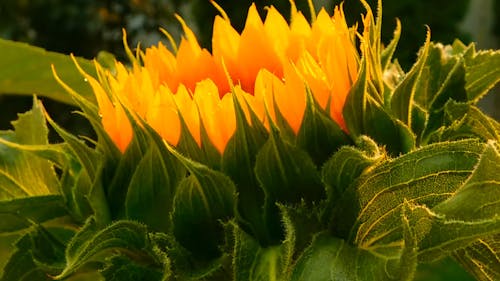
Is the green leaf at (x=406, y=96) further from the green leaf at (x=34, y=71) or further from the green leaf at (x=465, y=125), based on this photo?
the green leaf at (x=34, y=71)

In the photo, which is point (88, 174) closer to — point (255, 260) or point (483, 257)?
point (255, 260)

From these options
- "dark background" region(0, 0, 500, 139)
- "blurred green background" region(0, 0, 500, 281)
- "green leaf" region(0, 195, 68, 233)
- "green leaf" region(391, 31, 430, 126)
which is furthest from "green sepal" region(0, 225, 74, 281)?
"dark background" region(0, 0, 500, 139)

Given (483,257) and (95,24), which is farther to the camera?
(95,24)

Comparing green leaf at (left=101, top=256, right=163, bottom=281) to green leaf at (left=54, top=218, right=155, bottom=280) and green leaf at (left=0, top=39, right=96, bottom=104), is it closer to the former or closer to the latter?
green leaf at (left=54, top=218, right=155, bottom=280)

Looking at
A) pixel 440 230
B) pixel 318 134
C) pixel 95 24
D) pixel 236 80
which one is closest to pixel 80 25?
pixel 95 24

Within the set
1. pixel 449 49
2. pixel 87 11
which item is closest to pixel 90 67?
pixel 449 49

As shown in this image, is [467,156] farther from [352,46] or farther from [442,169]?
[352,46]
